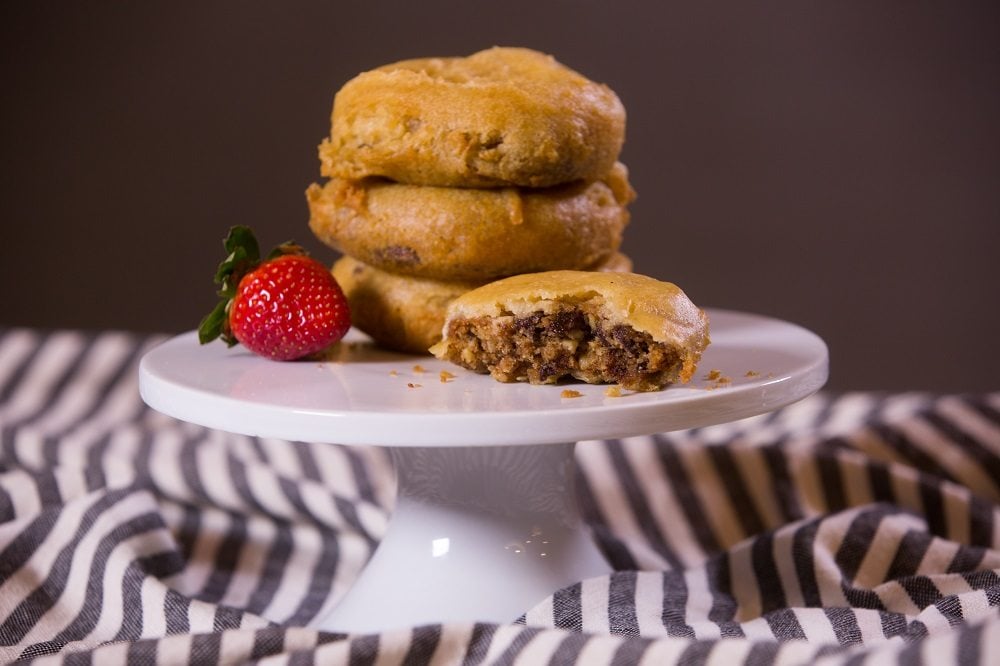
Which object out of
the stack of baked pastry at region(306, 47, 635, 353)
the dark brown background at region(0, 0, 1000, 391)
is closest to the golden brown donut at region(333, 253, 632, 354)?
the stack of baked pastry at region(306, 47, 635, 353)

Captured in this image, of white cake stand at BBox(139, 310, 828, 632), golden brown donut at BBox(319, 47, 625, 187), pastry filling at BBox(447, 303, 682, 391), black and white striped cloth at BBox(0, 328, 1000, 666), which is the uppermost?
golden brown donut at BBox(319, 47, 625, 187)

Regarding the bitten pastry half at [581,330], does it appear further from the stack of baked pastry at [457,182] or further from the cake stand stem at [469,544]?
the cake stand stem at [469,544]

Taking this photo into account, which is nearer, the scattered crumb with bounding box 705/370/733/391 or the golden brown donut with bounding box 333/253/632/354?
the scattered crumb with bounding box 705/370/733/391

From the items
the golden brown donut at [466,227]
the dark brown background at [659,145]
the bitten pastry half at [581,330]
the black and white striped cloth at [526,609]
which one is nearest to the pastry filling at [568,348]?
the bitten pastry half at [581,330]

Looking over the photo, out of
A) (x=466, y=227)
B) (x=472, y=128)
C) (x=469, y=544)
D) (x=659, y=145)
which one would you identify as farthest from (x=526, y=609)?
(x=659, y=145)

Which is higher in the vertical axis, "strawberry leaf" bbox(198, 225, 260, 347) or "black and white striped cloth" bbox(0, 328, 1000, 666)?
"strawberry leaf" bbox(198, 225, 260, 347)

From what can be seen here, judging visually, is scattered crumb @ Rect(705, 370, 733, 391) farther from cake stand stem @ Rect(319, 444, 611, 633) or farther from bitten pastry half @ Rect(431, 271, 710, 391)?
cake stand stem @ Rect(319, 444, 611, 633)

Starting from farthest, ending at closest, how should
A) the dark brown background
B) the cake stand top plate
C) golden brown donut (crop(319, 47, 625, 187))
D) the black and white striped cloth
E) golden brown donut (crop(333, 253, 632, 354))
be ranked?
the dark brown background → golden brown donut (crop(333, 253, 632, 354)) → golden brown donut (crop(319, 47, 625, 187)) → the black and white striped cloth → the cake stand top plate
